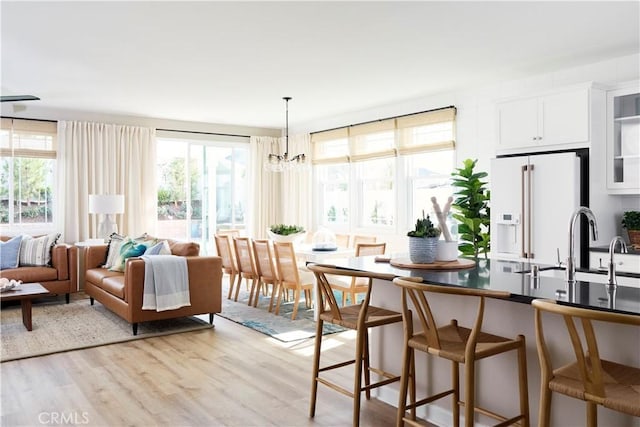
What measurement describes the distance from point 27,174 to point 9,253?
140 cm

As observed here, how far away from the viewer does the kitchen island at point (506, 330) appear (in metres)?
2.11

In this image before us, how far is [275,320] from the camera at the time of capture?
214 inches

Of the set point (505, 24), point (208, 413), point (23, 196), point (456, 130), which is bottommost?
point (208, 413)

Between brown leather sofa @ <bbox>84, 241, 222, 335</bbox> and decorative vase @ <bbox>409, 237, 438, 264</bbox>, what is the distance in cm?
270

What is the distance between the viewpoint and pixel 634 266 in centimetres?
419

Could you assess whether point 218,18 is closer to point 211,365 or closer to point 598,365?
point 211,365

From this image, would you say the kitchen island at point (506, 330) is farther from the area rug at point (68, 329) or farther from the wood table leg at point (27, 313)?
the wood table leg at point (27, 313)

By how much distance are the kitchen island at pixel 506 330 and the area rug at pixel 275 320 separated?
1.69 m

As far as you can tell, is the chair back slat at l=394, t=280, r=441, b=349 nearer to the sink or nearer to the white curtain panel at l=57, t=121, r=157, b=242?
the sink

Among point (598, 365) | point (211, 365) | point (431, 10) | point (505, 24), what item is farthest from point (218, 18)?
point (598, 365)

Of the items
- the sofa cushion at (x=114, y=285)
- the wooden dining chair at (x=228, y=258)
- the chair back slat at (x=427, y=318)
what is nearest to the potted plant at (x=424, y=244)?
the chair back slat at (x=427, y=318)

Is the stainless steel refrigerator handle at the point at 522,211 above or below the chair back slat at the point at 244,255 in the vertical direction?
above

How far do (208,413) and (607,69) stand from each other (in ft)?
14.9
